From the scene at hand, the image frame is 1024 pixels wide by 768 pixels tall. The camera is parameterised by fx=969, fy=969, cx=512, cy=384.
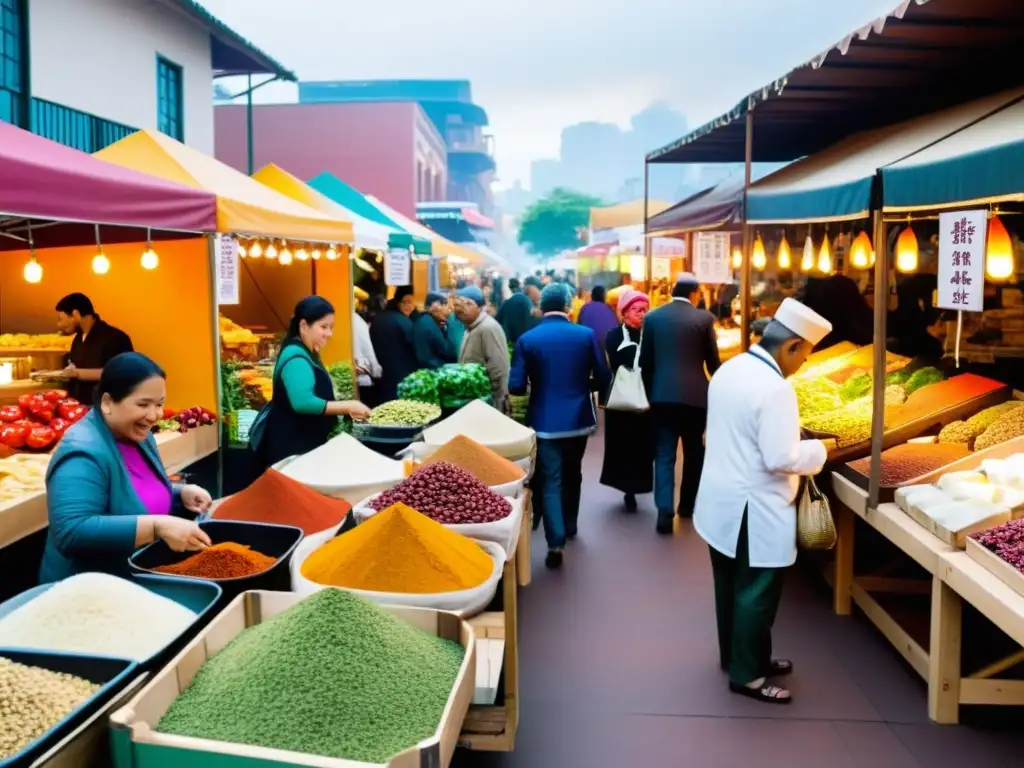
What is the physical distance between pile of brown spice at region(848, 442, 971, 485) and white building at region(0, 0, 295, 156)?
1071 centimetres

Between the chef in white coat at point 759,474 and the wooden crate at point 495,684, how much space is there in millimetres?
1511

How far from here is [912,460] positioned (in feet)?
17.6

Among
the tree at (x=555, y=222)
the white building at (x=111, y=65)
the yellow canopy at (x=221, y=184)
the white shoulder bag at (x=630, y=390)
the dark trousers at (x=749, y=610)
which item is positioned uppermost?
the tree at (x=555, y=222)

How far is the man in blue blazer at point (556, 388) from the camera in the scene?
6.48 m

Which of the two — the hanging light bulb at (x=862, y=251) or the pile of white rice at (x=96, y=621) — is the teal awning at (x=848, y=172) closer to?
the hanging light bulb at (x=862, y=251)

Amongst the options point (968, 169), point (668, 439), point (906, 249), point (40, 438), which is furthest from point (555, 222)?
point (968, 169)

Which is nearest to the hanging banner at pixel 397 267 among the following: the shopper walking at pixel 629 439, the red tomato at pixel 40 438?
the shopper walking at pixel 629 439

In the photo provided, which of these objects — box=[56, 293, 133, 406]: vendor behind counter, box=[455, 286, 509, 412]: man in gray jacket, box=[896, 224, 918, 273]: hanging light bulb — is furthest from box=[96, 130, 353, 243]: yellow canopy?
box=[896, 224, 918, 273]: hanging light bulb

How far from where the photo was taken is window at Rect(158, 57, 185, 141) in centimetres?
1616

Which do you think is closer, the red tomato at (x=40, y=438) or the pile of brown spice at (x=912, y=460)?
the pile of brown spice at (x=912, y=460)

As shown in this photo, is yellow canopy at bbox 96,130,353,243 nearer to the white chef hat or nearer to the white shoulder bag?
the white shoulder bag

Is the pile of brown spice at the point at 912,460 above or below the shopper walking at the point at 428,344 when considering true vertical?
below

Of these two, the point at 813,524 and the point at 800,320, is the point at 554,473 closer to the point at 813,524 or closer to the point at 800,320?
the point at 813,524

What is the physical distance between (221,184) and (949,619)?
5.45 m
